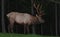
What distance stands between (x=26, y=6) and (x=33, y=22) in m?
1.44

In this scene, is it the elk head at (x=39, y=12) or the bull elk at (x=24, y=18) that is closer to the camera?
the elk head at (x=39, y=12)

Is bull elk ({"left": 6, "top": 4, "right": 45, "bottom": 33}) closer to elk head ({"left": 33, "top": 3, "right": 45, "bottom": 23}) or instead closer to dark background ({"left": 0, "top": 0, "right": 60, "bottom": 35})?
elk head ({"left": 33, "top": 3, "right": 45, "bottom": 23})

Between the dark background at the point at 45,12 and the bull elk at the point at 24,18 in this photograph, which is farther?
the dark background at the point at 45,12

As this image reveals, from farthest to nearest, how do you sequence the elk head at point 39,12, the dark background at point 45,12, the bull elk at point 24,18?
the dark background at point 45,12, the bull elk at point 24,18, the elk head at point 39,12

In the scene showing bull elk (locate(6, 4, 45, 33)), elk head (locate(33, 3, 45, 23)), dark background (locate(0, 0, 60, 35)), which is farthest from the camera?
dark background (locate(0, 0, 60, 35))

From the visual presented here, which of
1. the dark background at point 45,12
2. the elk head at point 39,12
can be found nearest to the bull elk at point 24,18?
the elk head at point 39,12

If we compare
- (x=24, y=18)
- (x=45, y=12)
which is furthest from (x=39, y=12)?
(x=45, y=12)

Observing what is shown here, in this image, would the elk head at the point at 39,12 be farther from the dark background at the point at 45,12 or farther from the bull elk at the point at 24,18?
the dark background at the point at 45,12

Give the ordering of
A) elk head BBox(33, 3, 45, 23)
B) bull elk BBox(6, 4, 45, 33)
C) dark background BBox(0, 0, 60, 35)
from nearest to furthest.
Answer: elk head BBox(33, 3, 45, 23) → bull elk BBox(6, 4, 45, 33) → dark background BBox(0, 0, 60, 35)

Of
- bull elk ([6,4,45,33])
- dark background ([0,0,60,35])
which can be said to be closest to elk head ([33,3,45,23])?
bull elk ([6,4,45,33])

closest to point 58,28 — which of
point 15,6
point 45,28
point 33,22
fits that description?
point 45,28

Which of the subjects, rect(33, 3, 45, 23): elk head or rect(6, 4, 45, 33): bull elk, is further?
rect(6, 4, 45, 33): bull elk

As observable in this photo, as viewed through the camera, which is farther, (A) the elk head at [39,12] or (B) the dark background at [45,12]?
(B) the dark background at [45,12]

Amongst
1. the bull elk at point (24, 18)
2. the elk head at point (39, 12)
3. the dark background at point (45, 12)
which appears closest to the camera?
the elk head at point (39, 12)
